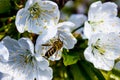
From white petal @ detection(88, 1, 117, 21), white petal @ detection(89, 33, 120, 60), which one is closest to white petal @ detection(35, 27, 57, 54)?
white petal @ detection(89, 33, 120, 60)

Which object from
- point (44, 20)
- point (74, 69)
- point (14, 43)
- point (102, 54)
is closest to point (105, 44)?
point (102, 54)

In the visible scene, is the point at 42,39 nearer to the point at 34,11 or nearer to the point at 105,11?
the point at 34,11

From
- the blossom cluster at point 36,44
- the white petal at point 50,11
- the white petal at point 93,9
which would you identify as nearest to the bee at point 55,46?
the blossom cluster at point 36,44

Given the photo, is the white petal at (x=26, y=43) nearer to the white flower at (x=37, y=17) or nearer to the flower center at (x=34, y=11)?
the white flower at (x=37, y=17)

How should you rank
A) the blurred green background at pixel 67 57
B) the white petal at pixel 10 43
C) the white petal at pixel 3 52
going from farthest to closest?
1. the blurred green background at pixel 67 57
2. the white petal at pixel 10 43
3. the white petal at pixel 3 52

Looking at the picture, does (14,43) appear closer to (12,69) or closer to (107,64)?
(12,69)

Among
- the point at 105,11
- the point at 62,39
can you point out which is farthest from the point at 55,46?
the point at 105,11

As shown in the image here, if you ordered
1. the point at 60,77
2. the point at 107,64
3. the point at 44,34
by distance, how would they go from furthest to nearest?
the point at 60,77
the point at 107,64
the point at 44,34
